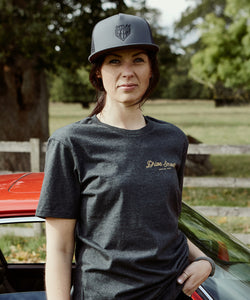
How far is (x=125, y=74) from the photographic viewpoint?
1373 millimetres

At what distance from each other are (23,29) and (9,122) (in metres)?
2.06

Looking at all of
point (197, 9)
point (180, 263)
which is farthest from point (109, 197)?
point (197, 9)

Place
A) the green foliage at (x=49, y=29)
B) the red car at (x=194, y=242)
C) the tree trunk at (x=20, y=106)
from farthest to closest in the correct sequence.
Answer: the tree trunk at (x=20, y=106)
the green foliage at (x=49, y=29)
the red car at (x=194, y=242)

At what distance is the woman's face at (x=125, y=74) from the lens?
1.38m

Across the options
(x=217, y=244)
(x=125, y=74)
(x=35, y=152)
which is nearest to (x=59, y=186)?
(x=125, y=74)

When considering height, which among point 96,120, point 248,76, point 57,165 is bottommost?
point 248,76

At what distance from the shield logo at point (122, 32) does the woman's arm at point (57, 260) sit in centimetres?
63

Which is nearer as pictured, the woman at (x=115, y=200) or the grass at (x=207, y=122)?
the woman at (x=115, y=200)

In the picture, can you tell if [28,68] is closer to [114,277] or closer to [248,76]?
[114,277]

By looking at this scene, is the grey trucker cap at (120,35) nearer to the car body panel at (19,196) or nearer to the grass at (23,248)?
the car body panel at (19,196)

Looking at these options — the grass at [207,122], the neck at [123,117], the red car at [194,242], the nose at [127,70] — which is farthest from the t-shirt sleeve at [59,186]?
the grass at [207,122]

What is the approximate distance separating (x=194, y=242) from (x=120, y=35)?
1.11m

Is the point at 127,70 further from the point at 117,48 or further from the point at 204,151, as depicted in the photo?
the point at 204,151

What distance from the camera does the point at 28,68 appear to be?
8102mm
